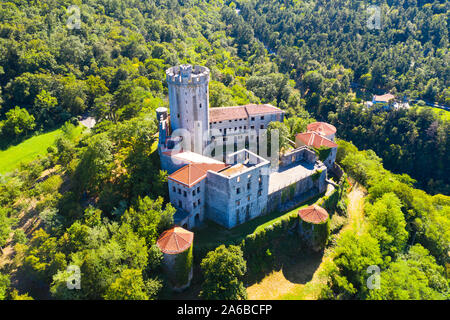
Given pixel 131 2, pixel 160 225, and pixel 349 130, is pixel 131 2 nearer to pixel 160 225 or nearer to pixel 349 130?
pixel 349 130

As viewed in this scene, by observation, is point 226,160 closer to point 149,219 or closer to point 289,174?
point 289,174

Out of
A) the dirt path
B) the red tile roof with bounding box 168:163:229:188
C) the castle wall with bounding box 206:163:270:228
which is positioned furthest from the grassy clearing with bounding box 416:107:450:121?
the red tile roof with bounding box 168:163:229:188

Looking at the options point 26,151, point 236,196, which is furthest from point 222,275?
point 26,151

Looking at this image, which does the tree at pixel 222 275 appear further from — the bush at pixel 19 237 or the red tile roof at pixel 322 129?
the red tile roof at pixel 322 129

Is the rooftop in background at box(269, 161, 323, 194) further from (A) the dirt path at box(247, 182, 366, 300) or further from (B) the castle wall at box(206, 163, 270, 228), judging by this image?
(A) the dirt path at box(247, 182, 366, 300)

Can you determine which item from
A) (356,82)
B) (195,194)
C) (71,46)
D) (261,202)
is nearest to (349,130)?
(356,82)

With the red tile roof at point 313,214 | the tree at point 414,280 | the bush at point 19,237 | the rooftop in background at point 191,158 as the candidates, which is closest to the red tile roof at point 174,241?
the rooftop in background at point 191,158
